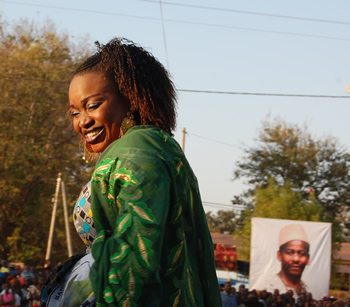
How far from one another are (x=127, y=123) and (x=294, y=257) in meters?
15.3

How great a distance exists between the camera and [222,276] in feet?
87.9

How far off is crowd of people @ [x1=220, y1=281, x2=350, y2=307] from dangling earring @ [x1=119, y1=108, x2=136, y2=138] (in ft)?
40.1

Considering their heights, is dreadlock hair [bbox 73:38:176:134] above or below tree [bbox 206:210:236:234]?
below

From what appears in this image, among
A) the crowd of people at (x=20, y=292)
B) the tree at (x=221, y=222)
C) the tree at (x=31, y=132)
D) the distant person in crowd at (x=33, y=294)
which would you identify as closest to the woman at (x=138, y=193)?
the crowd of people at (x=20, y=292)

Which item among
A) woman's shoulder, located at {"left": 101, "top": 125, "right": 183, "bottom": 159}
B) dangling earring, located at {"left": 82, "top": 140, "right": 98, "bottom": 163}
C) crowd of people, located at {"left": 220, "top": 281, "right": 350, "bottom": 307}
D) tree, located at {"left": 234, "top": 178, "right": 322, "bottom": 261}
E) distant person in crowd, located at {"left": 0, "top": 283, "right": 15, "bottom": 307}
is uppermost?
tree, located at {"left": 234, "top": 178, "right": 322, "bottom": 261}

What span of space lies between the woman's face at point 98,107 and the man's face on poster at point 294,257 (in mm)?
15005

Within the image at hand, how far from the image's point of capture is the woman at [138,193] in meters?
1.40

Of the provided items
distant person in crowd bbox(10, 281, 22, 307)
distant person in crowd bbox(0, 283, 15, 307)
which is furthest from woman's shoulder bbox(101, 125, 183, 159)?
distant person in crowd bbox(10, 281, 22, 307)

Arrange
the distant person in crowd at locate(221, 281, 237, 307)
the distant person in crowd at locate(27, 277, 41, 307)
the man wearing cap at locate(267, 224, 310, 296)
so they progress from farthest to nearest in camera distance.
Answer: the man wearing cap at locate(267, 224, 310, 296) → the distant person in crowd at locate(221, 281, 237, 307) → the distant person in crowd at locate(27, 277, 41, 307)

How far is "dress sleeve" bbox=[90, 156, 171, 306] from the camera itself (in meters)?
1.38

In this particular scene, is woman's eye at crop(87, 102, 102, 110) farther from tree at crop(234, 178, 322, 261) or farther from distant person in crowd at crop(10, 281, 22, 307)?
tree at crop(234, 178, 322, 261)

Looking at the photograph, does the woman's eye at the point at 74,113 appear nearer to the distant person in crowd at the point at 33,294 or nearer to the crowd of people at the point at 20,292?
the crowd of people at the point at 20,292

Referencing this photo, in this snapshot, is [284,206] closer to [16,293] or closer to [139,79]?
[16,293]

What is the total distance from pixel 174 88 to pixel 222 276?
25548mm
